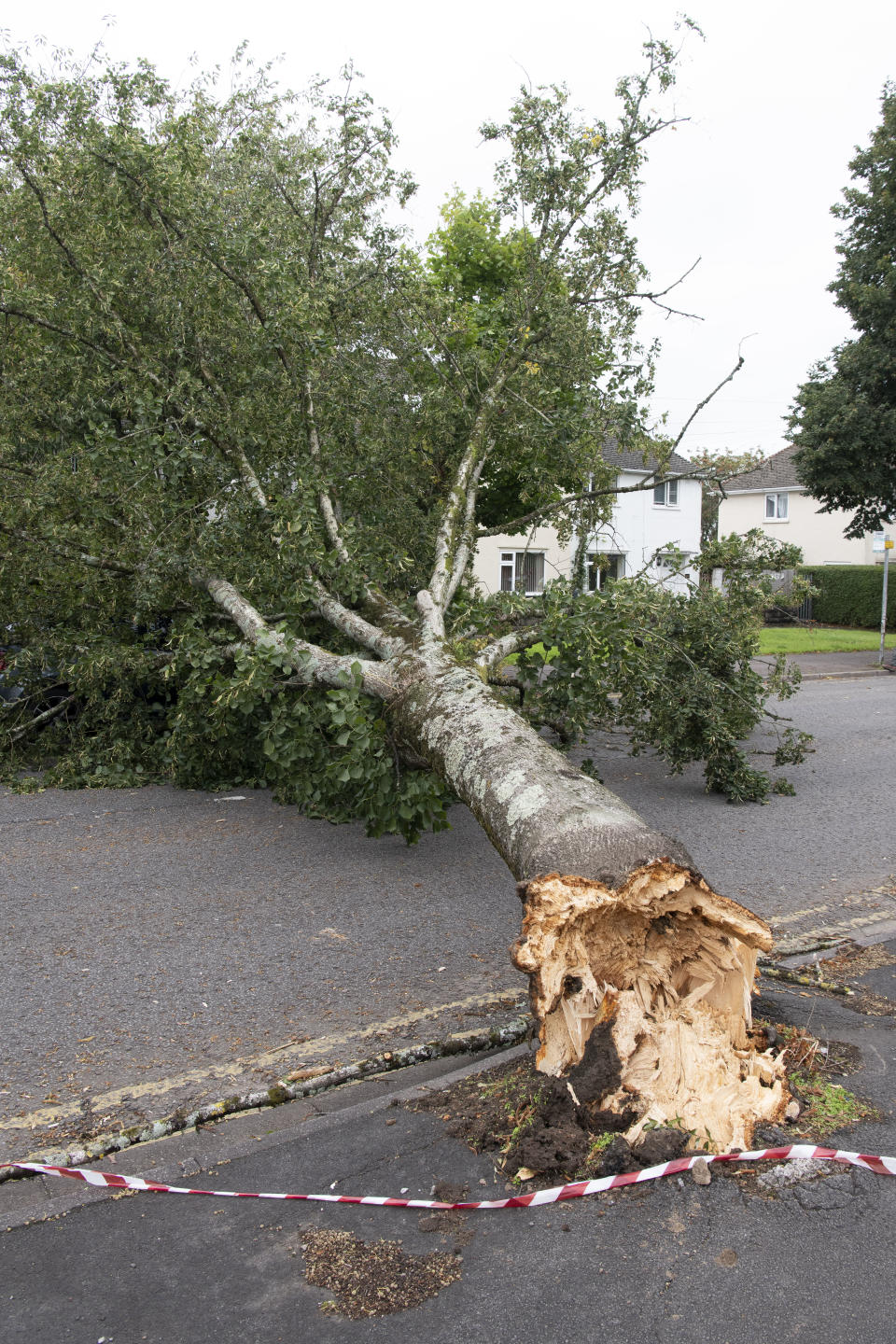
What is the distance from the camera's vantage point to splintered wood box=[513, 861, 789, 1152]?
329cm

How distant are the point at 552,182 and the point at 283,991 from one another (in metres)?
7.28

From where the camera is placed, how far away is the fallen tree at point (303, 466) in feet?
23.4

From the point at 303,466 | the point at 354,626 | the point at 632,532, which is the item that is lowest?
the point at 354,626

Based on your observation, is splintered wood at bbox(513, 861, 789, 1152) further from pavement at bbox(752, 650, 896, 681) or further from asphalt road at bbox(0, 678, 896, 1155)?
pavement at bbox(752, 650, 896, 681)

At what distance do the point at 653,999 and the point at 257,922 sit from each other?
8.81 feet

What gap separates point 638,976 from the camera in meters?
3.64

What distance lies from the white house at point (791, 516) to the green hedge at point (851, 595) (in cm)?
548

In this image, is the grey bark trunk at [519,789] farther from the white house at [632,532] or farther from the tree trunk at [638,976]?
the white house at [632,532]

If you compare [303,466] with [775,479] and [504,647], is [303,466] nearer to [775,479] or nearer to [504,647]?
[504,647]

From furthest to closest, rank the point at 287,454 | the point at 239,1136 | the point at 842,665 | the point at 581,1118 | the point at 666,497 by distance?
the point at 666,497 < the point at 842,665 < the point at 287,454 < the point at 239,1136 < the point at 581,1118

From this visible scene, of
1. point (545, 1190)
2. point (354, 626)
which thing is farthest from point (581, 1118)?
point (354, 626)

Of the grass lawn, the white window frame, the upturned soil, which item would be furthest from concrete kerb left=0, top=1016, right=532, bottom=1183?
the white window frame

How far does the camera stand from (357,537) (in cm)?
808

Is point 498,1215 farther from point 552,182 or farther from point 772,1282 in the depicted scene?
point 552,182
